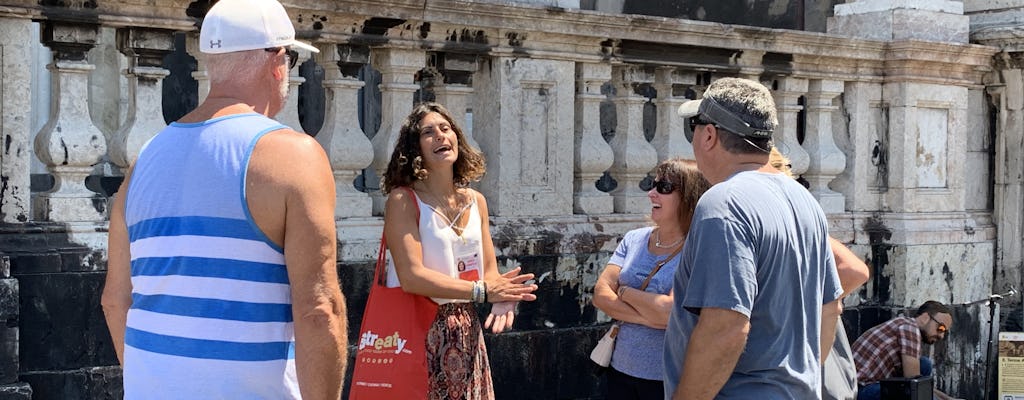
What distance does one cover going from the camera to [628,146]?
643 cm

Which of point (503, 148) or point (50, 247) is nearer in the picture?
point (50, 247)

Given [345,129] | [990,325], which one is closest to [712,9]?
[990,325]

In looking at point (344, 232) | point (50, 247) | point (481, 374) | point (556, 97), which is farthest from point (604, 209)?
point (50, 247)

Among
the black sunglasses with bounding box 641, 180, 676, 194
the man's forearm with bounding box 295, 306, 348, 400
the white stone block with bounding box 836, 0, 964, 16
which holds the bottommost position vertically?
the man's forearm with bounding box 295, 306, 348, 400

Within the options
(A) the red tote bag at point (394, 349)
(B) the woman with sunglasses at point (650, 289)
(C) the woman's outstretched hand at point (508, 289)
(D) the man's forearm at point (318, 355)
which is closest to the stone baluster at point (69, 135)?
(A) the red tote bag at point (394, 349)

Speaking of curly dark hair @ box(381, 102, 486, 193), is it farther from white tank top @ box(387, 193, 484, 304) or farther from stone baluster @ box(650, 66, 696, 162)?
stone baluster @ box(650, 66, 696, 162)

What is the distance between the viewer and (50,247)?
4.76 m

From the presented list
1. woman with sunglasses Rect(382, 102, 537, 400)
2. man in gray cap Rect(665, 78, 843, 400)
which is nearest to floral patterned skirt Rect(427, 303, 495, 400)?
woman with sunglasses Rect(382, 102, 537, 400)

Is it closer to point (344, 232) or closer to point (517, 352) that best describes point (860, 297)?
point (517, 352)

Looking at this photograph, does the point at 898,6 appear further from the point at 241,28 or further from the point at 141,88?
the point at 241,28

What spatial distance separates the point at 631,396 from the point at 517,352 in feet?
3.36

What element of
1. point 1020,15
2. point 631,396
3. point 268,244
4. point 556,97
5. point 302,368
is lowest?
point 631,396

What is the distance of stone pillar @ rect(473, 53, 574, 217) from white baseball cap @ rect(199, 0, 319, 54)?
9.43ft

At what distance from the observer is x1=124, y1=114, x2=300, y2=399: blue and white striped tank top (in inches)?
118
